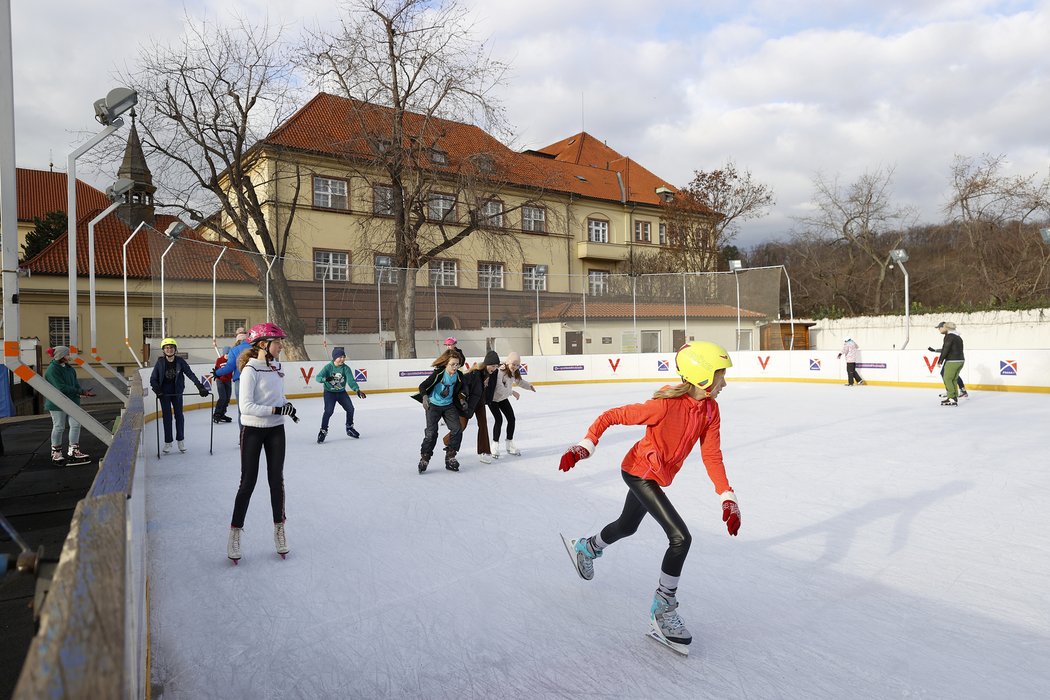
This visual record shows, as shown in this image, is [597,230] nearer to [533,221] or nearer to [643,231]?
[643,231]

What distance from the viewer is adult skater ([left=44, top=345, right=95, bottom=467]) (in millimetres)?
8000

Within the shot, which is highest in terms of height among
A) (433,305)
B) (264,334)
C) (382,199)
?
(382,199)

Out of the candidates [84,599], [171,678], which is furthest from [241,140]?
[84,599]

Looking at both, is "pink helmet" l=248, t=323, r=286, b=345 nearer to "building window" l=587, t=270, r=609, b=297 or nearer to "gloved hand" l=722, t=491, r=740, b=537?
"gloved hand" l=722, t=491, r=740, b=537

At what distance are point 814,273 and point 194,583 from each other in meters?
41.9

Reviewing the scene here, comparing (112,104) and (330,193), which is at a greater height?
(330,193)

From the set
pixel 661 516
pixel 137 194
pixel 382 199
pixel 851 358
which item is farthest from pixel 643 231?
pixel 661 516

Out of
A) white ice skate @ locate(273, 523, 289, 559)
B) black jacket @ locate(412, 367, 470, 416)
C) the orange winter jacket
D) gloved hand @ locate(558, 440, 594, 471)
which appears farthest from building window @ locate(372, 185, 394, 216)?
the orange winter jacket

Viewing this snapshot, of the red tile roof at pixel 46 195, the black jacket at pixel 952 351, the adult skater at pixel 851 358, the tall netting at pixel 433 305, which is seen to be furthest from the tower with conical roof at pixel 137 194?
the black jacket at pixel 952 351

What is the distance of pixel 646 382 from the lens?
21562 mm

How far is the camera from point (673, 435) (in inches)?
131

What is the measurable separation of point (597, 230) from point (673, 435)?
38748 millimetres

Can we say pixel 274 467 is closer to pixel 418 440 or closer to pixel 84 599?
pixel 84 599

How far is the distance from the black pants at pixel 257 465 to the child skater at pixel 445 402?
8.82 ft
